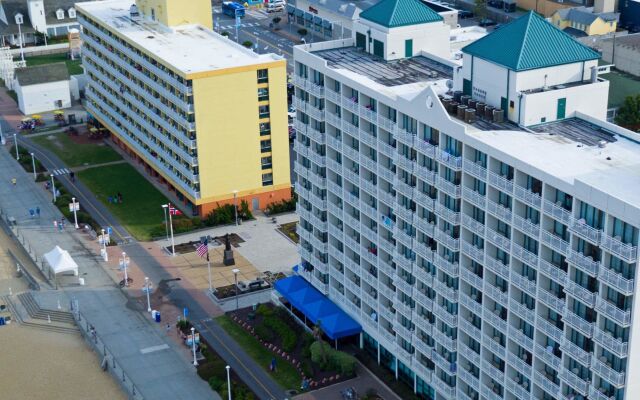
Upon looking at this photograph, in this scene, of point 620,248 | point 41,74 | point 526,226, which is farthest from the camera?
point 41,74

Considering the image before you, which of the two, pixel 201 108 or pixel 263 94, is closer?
pixel 201 108

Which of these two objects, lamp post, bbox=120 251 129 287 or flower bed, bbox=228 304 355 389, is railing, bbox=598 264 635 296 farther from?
lamp post, bbox=120 251 129 287

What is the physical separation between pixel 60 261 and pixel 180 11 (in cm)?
4819

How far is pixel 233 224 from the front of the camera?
14288cm

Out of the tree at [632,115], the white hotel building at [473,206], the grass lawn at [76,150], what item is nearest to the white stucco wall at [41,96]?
the grass lawn at [76,150]

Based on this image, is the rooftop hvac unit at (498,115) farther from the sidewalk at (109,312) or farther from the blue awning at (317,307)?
the sidewalk at (109,312)

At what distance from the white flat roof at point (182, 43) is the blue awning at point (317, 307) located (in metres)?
36.1

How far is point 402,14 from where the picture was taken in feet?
357

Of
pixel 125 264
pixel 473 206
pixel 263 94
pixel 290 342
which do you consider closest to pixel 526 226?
pixel 473 206

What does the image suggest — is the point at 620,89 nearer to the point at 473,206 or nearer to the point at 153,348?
the point at 473,206

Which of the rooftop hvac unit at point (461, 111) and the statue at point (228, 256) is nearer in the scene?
the rooftop hvac unit at point (461, 111)

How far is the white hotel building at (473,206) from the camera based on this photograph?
3014 inches

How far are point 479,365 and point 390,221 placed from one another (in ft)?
56.6

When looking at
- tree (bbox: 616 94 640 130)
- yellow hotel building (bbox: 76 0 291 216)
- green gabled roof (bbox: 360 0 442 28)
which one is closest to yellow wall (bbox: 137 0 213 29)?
yellow hotel building (bbox: 76 0 291 216)
